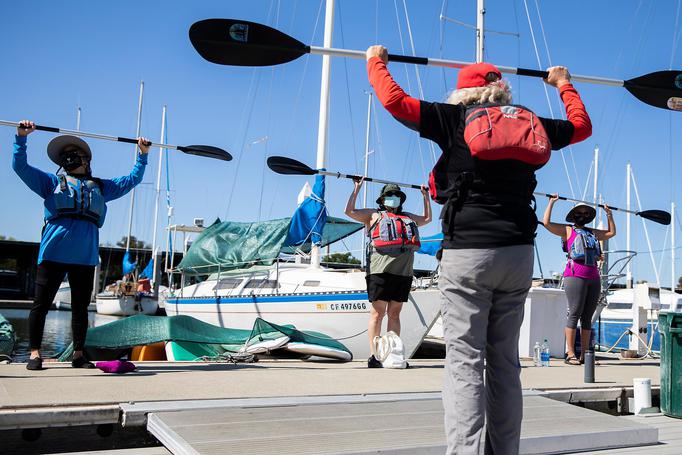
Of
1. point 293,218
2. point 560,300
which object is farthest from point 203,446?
point 293,218

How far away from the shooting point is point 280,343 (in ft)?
24.9

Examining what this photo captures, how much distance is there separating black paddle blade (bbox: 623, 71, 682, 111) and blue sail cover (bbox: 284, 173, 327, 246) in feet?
29.8

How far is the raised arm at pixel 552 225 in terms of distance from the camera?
25.3 ft

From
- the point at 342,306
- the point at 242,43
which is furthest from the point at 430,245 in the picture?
the point at 242,43

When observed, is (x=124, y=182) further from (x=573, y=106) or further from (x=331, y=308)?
(x=331, y=308)

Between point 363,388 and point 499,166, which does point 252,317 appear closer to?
point 363,388

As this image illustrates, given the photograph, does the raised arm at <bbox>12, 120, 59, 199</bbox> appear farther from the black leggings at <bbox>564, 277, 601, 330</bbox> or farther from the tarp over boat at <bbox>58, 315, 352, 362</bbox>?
the black leggings at <bbox>564, 277, 601, 330</bbox>

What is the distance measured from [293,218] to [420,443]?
1040 cm

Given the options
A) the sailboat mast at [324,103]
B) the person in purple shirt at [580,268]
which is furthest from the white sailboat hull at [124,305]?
the person in purple shirt at [580,268]

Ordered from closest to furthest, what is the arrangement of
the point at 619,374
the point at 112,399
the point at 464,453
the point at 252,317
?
the point at 464,453 < the point at 112,399 < the point at 619,374 < the point at 252,317

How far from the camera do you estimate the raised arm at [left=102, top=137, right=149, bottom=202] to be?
19.6 feet

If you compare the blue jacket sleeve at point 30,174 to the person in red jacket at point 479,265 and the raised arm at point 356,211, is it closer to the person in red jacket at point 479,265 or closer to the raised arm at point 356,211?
the raised arm at point 356,211

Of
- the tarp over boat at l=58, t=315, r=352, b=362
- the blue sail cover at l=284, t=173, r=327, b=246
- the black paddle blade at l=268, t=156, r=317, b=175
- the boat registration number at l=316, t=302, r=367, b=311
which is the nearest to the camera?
the tarp over boat at l=58, t=315, r=352, b=362

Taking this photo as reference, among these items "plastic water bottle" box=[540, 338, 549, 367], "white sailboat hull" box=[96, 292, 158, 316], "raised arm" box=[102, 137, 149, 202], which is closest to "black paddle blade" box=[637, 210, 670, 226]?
"plastic water bottle" box=[540, 338, 549, 367]
